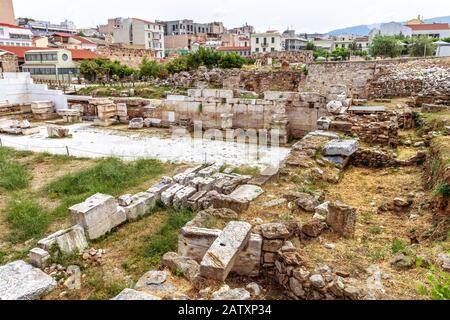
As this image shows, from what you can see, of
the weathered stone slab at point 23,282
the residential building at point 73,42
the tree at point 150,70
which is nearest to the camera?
the weathered stone slab at point 23,282

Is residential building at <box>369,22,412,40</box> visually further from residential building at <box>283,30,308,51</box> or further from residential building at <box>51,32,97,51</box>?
residential building at <box>51,32,97,51</box>

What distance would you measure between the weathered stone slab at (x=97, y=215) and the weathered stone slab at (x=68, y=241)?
0.69 ft

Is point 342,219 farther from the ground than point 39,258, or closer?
farther from the ground

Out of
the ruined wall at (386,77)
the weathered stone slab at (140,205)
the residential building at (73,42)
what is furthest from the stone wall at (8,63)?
the weathered stone slab at (140,205)

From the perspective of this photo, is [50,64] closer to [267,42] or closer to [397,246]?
[267,42]

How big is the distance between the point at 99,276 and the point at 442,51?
29793mm

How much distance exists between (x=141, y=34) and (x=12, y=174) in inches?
2226

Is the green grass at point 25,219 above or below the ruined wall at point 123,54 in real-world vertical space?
below

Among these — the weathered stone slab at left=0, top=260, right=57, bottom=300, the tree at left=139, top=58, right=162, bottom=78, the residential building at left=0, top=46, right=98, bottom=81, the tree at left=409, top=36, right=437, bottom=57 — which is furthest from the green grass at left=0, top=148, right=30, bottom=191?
the tree at left=409, top=36, right=437, bottom=57

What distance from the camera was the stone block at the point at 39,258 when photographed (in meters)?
5.54

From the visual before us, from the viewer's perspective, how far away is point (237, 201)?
19.4 ft

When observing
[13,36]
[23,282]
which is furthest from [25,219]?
[13,36]

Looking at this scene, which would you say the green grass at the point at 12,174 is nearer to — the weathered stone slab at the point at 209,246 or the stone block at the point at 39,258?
the stone block at the point at 39,258
